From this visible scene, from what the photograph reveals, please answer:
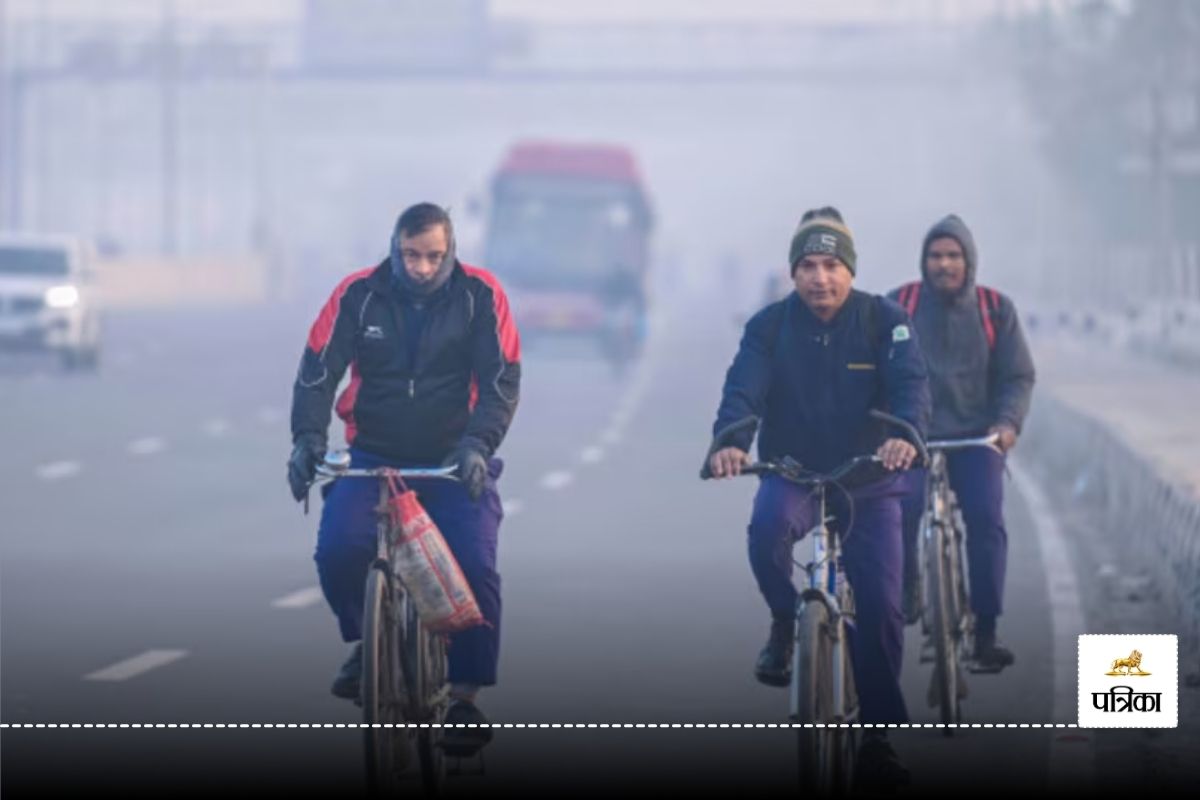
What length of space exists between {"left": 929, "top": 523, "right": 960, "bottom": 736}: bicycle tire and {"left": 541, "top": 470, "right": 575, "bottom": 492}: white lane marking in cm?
1435

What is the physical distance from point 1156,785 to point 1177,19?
5459cm

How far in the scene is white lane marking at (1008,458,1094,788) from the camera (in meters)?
11.0

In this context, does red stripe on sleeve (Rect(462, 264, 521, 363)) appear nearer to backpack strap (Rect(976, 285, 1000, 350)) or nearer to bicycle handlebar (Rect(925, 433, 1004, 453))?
bicycle handlebar (Rect(925, 433, 1004, 453))

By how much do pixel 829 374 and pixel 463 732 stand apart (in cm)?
143

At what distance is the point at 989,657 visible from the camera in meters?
13.0

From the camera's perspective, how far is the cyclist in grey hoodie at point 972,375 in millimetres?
13102

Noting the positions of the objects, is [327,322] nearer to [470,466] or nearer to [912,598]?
[470,466]

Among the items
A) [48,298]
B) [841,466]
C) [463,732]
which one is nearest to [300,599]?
[463,732]

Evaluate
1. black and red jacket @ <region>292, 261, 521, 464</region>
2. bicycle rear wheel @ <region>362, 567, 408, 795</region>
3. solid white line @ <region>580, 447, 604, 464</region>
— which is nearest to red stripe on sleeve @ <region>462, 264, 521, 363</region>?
black and red jacket @ <region>292, 261, 521, 464</region>

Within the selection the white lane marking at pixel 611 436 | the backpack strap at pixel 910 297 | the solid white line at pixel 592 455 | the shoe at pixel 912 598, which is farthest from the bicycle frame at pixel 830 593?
the white lane marking at pixel 611 436

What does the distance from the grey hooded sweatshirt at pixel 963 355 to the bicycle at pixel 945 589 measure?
0.13 meters

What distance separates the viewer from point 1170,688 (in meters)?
11.9

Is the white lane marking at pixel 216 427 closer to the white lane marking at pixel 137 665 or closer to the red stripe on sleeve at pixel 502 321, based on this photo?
the white lane marking at pixel 137 665

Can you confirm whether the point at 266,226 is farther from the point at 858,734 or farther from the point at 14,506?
the point at 858,734
